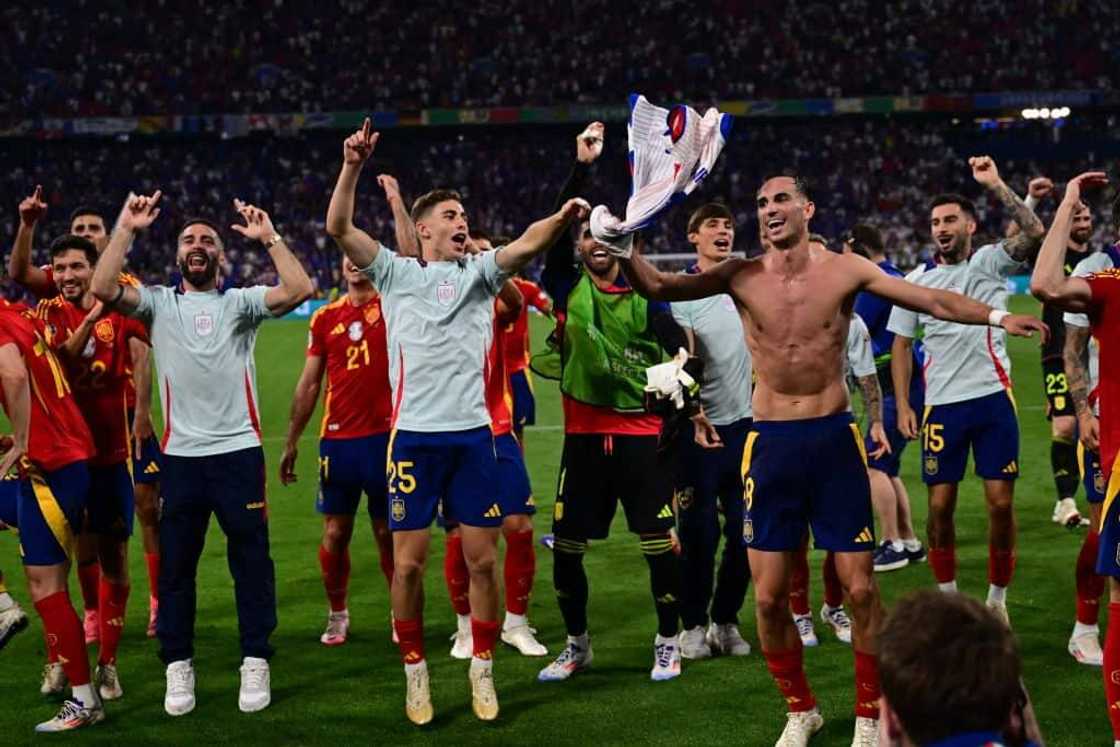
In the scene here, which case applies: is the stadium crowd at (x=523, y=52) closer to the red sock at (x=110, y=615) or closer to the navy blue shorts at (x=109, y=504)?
the navy blue shorts at (x=109, y=504)

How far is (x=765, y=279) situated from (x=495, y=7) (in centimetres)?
4409

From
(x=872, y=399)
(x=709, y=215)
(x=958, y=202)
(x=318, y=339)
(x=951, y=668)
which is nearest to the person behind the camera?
(x=951, y=668)

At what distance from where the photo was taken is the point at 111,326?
734 cm

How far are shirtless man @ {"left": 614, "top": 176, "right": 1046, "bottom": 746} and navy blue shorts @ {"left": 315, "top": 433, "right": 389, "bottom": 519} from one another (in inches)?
104

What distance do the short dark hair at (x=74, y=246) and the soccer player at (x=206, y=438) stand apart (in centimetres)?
62

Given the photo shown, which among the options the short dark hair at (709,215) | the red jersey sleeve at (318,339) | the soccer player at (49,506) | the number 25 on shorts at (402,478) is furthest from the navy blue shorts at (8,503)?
the short dark hair at (709,215)

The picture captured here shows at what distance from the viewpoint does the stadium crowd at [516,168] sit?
144 ft

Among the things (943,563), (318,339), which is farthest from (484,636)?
(943,563)

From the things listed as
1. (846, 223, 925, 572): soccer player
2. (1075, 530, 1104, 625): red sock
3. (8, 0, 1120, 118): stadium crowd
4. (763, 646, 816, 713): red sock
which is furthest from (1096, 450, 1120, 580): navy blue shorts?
(8, 0, 1120, 118): stadium crowd

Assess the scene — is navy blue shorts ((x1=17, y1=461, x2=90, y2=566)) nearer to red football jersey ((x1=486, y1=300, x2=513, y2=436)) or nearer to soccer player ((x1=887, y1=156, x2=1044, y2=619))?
red football jersey ((x1=486, y1=300, x2=513, y2=436))

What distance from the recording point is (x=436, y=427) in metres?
6.41

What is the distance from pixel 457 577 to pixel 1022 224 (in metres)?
3.54

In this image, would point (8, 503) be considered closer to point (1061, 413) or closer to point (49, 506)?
point (49, 506)

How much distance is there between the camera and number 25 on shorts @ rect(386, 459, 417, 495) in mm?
6410
